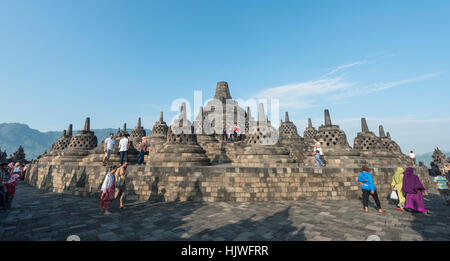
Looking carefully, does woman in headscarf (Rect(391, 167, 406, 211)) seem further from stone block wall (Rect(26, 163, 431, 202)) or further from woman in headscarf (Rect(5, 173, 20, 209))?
woman in headscarf (Rect(5, 173, 20, 209))

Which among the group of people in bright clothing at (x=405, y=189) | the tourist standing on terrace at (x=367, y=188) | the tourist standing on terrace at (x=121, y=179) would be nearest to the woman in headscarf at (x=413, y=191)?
the group of people in bright clothing at (x=405, y=189)

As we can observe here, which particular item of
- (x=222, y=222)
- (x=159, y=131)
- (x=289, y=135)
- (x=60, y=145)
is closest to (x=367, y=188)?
(x=222, y=222)

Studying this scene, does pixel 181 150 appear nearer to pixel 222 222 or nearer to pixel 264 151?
pixel 264 151

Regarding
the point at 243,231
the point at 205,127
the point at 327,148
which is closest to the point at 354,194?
the point at 327,148

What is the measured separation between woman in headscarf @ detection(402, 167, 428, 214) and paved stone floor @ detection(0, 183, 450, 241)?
0.88 ft

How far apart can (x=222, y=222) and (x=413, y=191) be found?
6.55 meters

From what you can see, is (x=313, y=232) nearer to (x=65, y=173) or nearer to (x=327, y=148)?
(x=327, y=148)

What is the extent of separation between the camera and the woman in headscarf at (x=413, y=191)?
20.0 feet

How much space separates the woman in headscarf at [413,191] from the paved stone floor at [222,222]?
0.27 m

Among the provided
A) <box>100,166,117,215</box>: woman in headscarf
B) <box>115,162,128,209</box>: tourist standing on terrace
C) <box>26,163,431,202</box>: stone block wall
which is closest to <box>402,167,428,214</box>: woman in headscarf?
<box>26,163,431,202</box>: stone block wall

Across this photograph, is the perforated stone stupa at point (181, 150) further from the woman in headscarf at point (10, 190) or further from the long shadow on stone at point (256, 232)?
the long shadow on stone at point (256, 232)

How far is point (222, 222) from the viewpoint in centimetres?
539
